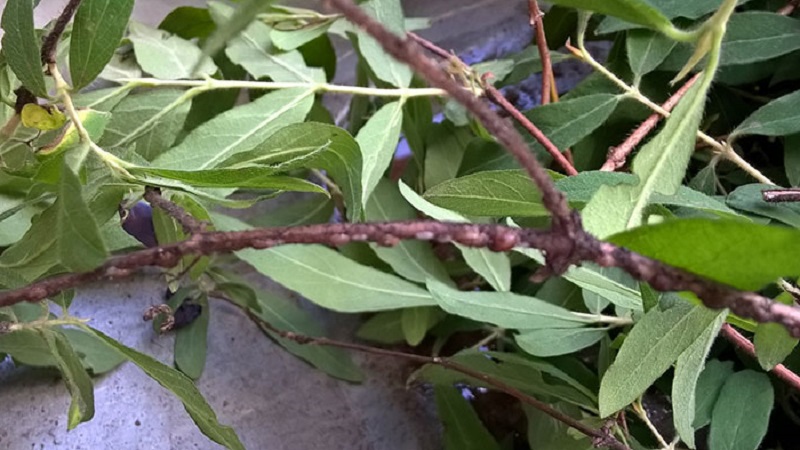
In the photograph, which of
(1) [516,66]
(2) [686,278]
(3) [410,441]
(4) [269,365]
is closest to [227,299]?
(4) [269,365]

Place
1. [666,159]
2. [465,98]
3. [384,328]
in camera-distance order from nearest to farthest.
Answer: [465,98] < [666,159] < [384,328]

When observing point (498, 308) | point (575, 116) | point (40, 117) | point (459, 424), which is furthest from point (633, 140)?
point (40, 117)

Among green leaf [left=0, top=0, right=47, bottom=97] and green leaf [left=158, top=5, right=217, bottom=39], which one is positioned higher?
green leaf [left=0, top=0, right=47, bottom=97]

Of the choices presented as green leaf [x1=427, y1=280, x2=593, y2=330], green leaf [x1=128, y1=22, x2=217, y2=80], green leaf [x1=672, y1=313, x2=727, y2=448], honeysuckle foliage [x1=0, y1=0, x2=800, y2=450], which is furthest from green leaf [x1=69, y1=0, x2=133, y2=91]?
green leaf [x1=672, y1=313, x2=727, y2=448]

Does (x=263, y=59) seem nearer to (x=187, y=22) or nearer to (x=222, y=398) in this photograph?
(x=187, y=22)

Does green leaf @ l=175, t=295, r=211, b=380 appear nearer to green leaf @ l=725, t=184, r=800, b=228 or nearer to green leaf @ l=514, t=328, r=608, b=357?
green leaf @ l=514, t=328, r=608, b=357

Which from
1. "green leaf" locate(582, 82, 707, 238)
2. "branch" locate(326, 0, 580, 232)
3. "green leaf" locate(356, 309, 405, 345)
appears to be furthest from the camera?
"green leaf" locate(356, 309, 405, 345)

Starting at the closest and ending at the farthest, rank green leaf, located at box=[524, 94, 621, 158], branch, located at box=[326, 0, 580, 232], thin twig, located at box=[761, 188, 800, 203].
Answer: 1. branch, located at box=[326, 0, 580, 232]
2. thin twig, located at box=[761, 188, 800, 203]
3. green leaf, located at box=[524, 94, 621, 158]
